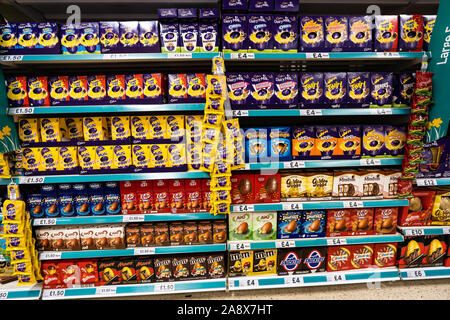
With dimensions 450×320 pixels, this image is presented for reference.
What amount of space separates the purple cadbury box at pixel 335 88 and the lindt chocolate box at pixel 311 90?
0.11ft

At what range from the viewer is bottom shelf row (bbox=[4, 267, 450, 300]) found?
2043 millimetres

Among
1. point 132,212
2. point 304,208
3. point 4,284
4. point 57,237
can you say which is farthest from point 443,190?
point 4,284

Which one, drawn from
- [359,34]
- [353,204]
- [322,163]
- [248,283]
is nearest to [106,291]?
[248,283]

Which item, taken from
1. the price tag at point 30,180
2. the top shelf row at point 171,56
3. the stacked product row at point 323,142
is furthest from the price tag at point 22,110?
the stacked product row at point 323,142

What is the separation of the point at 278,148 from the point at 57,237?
6.24 feet

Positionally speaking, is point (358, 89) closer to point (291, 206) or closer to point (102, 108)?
point (291, 206)

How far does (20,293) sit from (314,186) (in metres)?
2.48

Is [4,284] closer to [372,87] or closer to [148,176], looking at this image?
[148,176]

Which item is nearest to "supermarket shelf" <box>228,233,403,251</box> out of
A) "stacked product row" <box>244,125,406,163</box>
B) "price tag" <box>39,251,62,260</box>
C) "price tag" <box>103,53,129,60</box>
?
"stacked product row" <box>244,125,406,163</box>

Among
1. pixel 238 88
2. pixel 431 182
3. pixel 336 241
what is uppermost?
pixel 238 88

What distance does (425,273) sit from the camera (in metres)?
2.20

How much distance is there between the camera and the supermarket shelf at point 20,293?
2002 mm

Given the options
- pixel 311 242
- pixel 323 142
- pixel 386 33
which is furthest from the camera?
pixel 311 242

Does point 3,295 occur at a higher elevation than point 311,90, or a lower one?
lower
